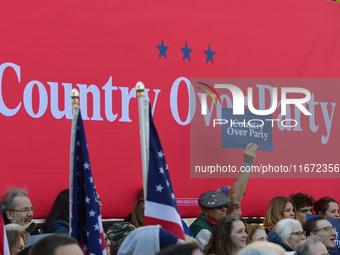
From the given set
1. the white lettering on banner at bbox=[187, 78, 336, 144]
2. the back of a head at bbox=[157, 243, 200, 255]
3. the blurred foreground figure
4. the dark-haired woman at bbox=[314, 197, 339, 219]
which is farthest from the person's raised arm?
the blurred foreground figure

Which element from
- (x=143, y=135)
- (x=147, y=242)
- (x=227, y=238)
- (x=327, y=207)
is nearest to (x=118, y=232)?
(x=227, y=238)

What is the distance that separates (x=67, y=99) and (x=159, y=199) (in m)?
2.12

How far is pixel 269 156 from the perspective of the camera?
19.2 ft

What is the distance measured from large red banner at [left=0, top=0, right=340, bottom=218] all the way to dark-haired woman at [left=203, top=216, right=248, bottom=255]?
121 cm

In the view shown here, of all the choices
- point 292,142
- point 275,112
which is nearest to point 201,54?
point 275,112

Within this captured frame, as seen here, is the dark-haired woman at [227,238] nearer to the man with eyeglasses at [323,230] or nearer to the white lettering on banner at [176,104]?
the man with eyeglasses at [323,230]

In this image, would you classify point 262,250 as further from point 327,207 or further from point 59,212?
point 327,207

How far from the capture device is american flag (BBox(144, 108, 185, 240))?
2.95 metres

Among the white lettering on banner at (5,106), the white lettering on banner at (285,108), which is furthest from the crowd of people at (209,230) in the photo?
the white lettering on banner at (5,106)

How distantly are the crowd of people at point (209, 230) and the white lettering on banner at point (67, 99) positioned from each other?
0.85 metres

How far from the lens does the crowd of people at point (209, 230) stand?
7.58 feet

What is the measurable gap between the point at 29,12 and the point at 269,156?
10.3 feet

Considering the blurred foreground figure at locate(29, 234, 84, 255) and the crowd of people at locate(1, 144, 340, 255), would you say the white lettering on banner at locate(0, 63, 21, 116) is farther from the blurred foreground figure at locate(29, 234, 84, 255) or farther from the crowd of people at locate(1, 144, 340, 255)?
the blurred foreground figure at locate(29, 234, 84, 255)

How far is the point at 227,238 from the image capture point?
4.02 meters
